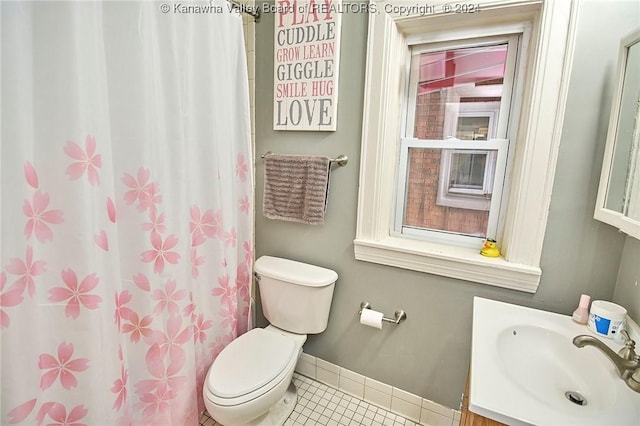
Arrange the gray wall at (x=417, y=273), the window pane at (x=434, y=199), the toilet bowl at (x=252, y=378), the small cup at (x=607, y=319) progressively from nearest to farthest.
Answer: the small cup at (x=607, y=319) < the gray wall at (x=417, y=273) < the toilet bowl at (x=252, y=378) < the window pane at (x=434, y=199)

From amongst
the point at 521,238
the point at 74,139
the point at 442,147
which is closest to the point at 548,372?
the point at 521,238

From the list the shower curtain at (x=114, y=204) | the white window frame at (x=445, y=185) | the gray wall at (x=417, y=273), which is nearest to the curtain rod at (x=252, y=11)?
the gray wall at (x=417, y=273)

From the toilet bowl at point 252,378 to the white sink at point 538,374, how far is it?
2.66 ft

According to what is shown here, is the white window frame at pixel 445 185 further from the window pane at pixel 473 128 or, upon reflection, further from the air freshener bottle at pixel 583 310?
the air freshener bottle at pixel 583 310

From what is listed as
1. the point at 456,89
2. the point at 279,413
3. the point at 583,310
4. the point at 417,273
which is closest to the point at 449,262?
the point at 417,273

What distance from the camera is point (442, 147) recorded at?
144 cm

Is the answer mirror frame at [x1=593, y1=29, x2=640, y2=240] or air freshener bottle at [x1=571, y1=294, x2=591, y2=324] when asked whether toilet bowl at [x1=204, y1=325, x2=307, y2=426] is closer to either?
air freshener bottle at [x1=571, y1=294, x2=591, y2=324]

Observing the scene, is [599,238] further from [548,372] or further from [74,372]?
[74,372]

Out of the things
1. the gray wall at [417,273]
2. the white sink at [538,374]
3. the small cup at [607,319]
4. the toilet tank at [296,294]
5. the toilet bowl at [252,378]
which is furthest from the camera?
the toilet tank at [296,294]

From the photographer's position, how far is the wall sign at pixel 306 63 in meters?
1.44

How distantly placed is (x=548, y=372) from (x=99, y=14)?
172 cm

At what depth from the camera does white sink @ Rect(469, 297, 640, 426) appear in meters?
0.72

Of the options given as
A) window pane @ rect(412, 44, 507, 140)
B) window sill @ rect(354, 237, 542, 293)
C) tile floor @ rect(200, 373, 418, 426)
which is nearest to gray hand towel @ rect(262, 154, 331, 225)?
window sill @ rect(354, 237, 542, 293)

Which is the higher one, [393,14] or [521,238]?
[393,14]
